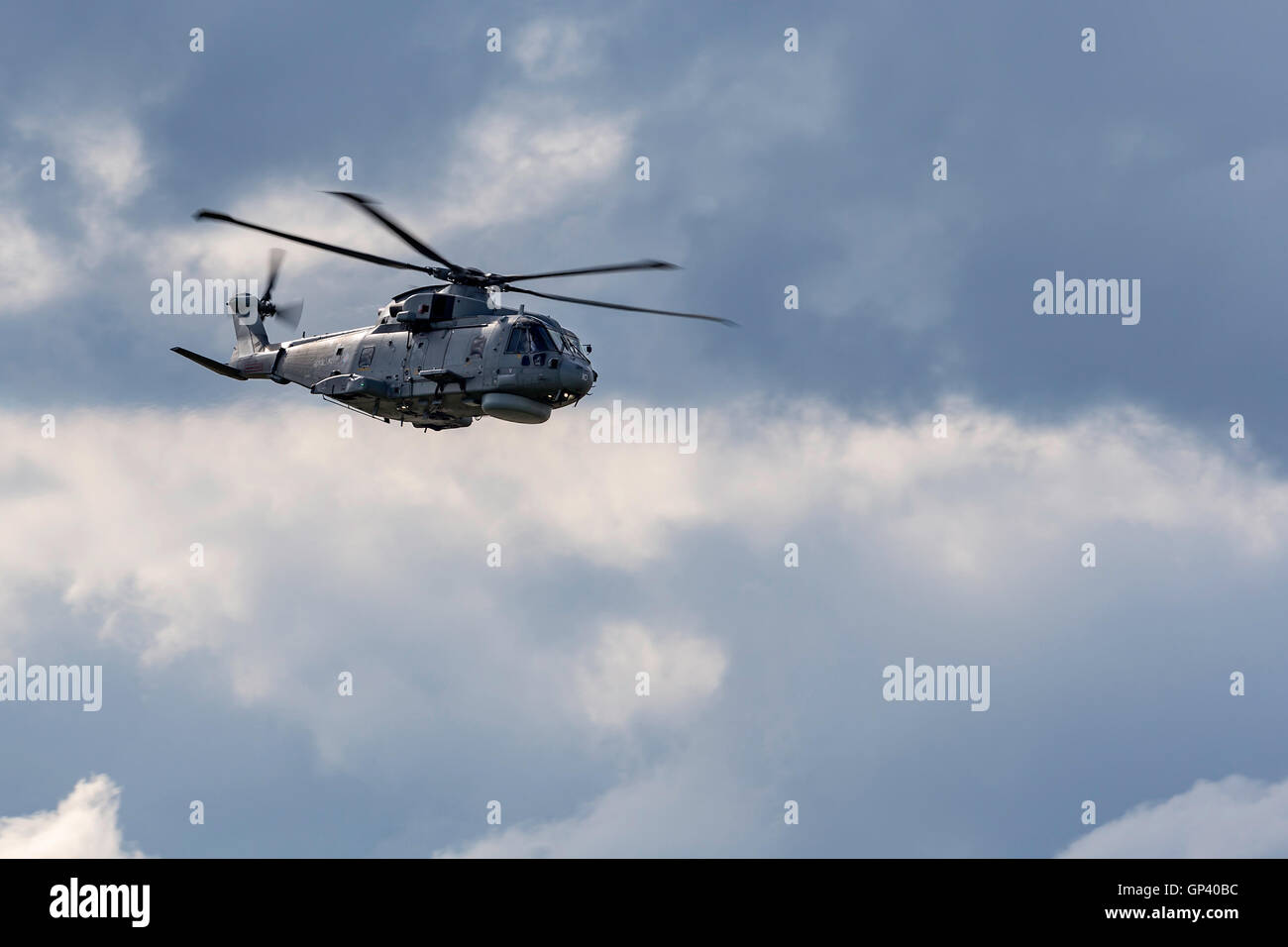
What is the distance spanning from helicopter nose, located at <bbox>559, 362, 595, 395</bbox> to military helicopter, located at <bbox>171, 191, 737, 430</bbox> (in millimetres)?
40

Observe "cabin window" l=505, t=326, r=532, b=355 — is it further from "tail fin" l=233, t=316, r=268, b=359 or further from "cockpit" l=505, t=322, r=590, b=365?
"tail fin" l=233, t=316, r=268, b=359

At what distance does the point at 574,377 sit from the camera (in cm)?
6488

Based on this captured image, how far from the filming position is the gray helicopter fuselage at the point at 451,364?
6506 cm

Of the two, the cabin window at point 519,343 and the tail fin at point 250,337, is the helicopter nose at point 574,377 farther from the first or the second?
the tail fin at point 250,337

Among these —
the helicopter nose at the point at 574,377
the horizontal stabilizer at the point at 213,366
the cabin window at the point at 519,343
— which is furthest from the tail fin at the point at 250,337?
the helicopter nose at the point at 574,377

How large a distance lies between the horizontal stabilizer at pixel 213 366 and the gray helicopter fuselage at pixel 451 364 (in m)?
4.93

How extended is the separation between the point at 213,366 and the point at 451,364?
14.4 m

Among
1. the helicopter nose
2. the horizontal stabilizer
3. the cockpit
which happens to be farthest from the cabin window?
the horizontal stabilizer

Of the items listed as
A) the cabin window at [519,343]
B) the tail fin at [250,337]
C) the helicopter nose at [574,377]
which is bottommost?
the helicopter nose at [574,377]
